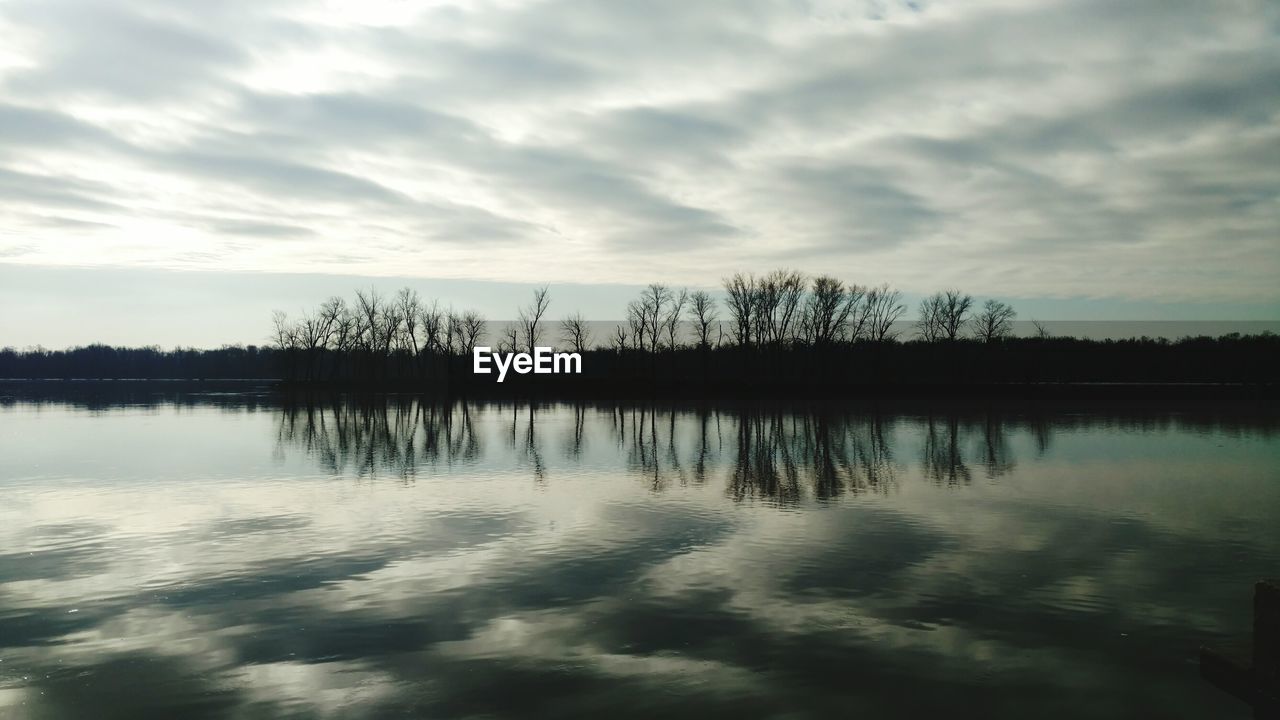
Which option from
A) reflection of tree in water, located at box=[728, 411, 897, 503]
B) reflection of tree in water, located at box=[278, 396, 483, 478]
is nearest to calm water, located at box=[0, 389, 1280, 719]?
reflection of tree in water, located at box=[728, 411, 897, 503]

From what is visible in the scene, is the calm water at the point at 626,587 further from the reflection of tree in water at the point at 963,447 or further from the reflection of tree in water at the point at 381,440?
the reflection of tree in water at the point at 381,440

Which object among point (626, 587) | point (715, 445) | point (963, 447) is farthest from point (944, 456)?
point (626, 587)

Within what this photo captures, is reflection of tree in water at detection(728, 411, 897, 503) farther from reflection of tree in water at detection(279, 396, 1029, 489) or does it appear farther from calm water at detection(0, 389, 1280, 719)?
calm water at detection(0, 389, 1280, 719)

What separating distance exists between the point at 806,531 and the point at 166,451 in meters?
23.4

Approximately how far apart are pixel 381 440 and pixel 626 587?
82.4ft

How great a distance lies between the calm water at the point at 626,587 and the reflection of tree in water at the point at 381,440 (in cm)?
147

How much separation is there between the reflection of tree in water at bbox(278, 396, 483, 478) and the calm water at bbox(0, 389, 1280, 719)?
1.47 metres

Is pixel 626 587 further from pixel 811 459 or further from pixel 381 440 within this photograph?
pixel 381 440

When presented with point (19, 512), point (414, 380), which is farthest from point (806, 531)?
point (414, 380)

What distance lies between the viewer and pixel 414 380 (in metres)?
120

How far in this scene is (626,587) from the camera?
37.0 feet

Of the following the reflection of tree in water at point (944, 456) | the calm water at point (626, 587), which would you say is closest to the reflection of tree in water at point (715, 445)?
the reflection of tree in water at point (944, 456)

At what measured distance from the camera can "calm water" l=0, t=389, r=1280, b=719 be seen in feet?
25.7

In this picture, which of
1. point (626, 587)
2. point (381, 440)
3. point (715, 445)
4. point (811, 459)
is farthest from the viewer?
point (381, 440)
